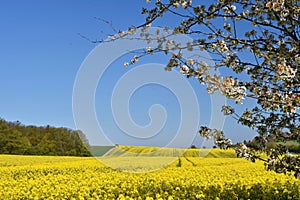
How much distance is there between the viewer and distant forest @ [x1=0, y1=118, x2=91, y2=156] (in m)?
47.0

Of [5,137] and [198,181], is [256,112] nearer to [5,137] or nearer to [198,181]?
[198,181]

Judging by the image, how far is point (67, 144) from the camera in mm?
49781

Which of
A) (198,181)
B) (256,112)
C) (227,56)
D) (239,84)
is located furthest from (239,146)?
(198,181)

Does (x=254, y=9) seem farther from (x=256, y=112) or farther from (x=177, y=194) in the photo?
(x=177, y=194)

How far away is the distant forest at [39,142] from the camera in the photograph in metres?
47.0

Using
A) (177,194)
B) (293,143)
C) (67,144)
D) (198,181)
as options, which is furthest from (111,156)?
(67,144)

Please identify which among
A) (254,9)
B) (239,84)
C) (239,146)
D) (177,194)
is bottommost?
(177,194)

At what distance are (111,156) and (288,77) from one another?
22.2m

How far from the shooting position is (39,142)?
51.2 m

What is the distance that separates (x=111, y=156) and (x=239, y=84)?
2131cm

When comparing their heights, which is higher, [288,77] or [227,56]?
[227,56]

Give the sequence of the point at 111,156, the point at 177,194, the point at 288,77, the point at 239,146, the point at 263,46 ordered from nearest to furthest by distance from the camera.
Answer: the point at 288,77, the point at 263,46, the point at 239,146, the point at 177,194, the point at 111,156

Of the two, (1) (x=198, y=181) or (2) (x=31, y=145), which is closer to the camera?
(1) (x=198, y=181)

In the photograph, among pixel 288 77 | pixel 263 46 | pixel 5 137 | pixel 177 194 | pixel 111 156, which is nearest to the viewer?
pixel 288 77
